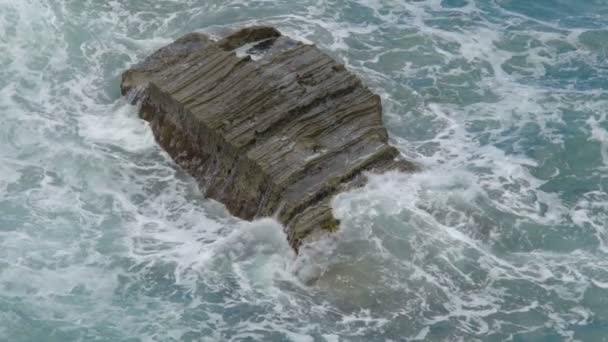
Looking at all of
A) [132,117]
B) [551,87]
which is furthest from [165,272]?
[551,87]

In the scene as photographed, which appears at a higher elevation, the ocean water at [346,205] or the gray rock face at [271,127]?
the gray rock face at [271,127]

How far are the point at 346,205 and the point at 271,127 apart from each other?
81.0 inches

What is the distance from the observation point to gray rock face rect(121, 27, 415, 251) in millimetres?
15484

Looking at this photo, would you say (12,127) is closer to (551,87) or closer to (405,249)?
(405,249)

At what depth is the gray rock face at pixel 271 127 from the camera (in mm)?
15484

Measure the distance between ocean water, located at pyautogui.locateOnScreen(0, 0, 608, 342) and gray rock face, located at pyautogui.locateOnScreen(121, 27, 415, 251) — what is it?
0.36m

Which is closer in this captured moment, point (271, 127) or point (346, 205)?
point (346, 205)

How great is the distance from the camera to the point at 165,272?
14.6 metres

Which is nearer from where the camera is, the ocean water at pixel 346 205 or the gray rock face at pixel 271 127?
the ocean water at pixel 346 205

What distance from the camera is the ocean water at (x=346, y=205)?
45.2 feet

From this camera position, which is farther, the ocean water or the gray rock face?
the gray rock face

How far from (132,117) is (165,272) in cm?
474

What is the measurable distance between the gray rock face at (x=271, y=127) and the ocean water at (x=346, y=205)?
1.18ft

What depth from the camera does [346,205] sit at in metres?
15.4
